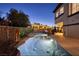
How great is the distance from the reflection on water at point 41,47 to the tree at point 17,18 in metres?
0.28

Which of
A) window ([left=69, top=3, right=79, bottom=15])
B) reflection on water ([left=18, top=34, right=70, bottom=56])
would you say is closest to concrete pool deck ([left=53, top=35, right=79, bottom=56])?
reflection on water ([left=18, top=34, right=70, bottom=56])

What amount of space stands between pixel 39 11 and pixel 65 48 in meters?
0.70

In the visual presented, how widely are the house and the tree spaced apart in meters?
0.48

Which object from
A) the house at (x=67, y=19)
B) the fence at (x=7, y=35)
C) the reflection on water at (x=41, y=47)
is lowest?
the reflection on water at (x=41, y=47)

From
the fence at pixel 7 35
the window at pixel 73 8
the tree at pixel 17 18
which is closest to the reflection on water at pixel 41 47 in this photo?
the fence at pixel 7 35

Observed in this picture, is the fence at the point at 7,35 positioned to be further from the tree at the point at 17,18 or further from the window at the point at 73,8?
the window at the point at 73,8

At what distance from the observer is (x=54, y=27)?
14.2 feet

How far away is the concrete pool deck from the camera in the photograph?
410 cm

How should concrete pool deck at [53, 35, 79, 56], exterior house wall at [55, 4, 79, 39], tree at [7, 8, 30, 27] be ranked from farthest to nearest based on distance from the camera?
1. exterior house wall at [55, 4, 79, 39]
2. tree at [7, 8, 30, 27]
3. concrete pool deck at [53, 35, 79, 56]

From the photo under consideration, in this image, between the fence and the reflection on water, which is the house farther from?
the fence

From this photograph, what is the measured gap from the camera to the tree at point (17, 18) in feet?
13.8

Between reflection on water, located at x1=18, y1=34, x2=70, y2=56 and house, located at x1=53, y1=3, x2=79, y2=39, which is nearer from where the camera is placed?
reflection on water, located at x1=18, y1=34, x2=70, y2=56

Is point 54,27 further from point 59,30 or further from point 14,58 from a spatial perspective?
point 14,58

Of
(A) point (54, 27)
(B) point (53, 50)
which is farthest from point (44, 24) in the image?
(B) point (53, 50)
